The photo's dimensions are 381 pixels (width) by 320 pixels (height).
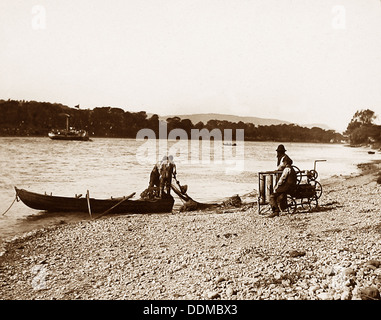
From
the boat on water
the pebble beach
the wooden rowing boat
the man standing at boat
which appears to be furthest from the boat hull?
the pebble beach

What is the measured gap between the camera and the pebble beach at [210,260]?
5145mm

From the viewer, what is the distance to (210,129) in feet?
545

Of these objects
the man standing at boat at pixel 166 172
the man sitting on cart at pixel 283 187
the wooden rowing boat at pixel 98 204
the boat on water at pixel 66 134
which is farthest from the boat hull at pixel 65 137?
the man sitting on cart at pixel 283 187

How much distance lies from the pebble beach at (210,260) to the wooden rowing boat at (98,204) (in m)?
3.10

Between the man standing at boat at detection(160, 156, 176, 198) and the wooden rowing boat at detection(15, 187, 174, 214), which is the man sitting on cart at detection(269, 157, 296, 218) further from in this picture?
the wooden rowing boat at detection(15, 187, 174, 214)

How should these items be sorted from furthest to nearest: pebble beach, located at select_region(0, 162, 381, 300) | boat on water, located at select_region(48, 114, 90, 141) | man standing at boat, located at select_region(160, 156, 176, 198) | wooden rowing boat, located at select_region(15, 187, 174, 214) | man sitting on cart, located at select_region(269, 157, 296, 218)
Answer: boat on water, located at select_region(48, 114, 90, 141) < wooden rowing boat, located at select_region(15, 187, 174, 214) < man standing at boat, located at select_region(160, 156, 176, 198) < man sitting on cart, located at select_region(269, 157, 296, 218) < pebble beach, located at select_region(0, 162, 381, 300)

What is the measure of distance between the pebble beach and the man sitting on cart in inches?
12.7

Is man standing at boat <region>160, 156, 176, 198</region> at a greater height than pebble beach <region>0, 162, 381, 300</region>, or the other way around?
man standing at boat <region>160, 156, 176, 198</region>

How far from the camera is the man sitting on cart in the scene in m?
9.66

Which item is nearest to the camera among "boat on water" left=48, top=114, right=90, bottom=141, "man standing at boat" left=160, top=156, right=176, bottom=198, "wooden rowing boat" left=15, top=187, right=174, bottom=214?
"man standing at boat" left=160, top=156, right=176, bottom=198

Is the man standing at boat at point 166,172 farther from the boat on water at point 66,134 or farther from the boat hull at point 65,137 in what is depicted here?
the boat hull at point 65,137
